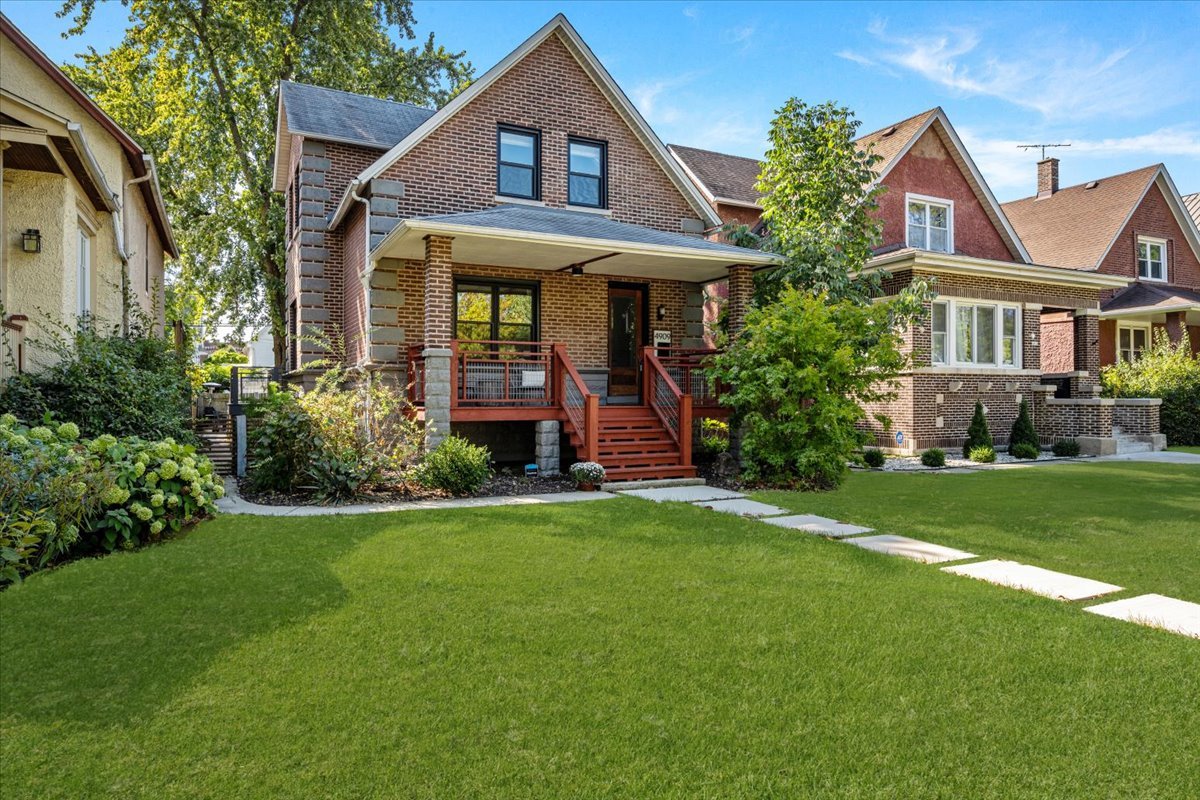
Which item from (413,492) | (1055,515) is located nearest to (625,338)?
(413,492)

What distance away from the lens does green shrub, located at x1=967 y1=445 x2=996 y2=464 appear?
592 inches

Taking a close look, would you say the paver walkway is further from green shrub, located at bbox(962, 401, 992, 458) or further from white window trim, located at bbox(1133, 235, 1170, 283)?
white window trim, located at bbox(1133, 235, 1170, 283)

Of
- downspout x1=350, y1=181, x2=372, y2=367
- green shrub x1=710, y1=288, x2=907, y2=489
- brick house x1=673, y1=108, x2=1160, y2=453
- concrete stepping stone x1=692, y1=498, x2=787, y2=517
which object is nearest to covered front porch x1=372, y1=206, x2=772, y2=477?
downspout x1=350, y1=181, x2=372, y2=367

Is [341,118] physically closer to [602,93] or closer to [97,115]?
[97,115]

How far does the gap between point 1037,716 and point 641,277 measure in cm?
1244

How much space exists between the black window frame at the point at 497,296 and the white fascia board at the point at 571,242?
1.85 metres

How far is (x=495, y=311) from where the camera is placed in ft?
46.4

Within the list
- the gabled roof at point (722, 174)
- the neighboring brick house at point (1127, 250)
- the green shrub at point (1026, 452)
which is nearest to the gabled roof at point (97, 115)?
the gabled roof at point (722, 174)

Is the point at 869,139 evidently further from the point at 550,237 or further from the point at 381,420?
the point at 381,420

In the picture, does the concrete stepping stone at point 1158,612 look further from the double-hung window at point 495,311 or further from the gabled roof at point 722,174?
the gabled roof at point 722,174

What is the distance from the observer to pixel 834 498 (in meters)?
9.97

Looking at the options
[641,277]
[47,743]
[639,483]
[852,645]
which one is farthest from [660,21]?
[47,743]

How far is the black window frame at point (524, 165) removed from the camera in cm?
1416

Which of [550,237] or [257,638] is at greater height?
[550,237]
